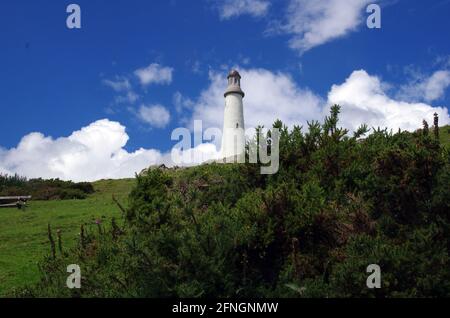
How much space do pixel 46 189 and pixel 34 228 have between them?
15160mm

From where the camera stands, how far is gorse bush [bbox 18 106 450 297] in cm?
1006

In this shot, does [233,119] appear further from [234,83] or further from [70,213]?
[70,213]

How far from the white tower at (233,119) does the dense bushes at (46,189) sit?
20.4 metres

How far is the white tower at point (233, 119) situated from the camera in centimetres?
5897

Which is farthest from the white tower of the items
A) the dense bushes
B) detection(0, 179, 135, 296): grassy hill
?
detection(0, 179, 135, 296): grassy hill

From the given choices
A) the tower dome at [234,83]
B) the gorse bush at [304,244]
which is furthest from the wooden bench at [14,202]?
the tower dome at [234,83]

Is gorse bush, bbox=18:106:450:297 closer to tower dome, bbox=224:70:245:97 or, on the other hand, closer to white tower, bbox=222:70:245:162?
white tower, bbox=222:70:245:162

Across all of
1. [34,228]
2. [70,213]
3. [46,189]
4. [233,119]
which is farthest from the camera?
[233,119]

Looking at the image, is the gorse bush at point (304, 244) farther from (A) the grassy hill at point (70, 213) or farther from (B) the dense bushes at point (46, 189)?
(B) the dense bushes at point (46, 189)

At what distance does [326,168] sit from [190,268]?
6.42 m

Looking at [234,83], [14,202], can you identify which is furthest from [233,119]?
[14,202]

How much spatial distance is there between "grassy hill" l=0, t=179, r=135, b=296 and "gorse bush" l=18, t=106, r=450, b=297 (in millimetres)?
2995

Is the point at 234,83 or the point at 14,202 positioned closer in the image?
the point at 14,202

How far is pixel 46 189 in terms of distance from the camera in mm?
39156
